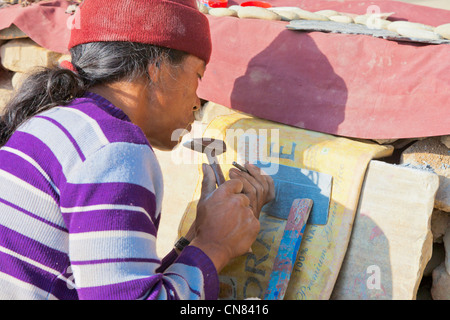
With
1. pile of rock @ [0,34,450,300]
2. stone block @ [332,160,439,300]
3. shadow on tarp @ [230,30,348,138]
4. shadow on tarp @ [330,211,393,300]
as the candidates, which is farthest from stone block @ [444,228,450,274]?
shadow on tarp @ [230,30,348,138]

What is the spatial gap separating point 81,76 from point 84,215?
1.78 ft

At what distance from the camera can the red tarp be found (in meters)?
1.87

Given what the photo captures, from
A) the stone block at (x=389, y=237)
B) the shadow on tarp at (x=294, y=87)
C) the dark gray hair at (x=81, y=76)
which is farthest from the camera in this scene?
the shadow on tarp at (x=294, y=87)

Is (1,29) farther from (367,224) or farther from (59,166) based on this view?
(367,224)

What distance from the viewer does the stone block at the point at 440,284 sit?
1927 millimetres

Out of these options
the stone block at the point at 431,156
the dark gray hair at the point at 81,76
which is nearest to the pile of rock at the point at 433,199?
the stone block at the point at 431,156

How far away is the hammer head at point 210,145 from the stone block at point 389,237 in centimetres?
68

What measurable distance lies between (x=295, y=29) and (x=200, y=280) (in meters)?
1.38

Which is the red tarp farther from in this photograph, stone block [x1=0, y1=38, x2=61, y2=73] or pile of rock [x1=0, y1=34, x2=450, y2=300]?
stone block [x1=0, y1=38, x2=61, y2=73]

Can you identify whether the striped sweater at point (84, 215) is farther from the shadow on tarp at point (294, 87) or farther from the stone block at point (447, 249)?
the stone block at point (447, 249)

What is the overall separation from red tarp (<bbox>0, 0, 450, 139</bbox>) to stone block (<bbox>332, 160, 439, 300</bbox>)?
0.25m

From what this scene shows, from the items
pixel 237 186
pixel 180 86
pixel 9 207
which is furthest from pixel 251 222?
pixel 9 207

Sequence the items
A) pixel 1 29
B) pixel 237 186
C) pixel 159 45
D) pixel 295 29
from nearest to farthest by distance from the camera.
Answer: pixel 159 45 → pixel 237 186 → pixel 295 29 → pixel 1 29

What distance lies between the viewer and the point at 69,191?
1.13 metres
